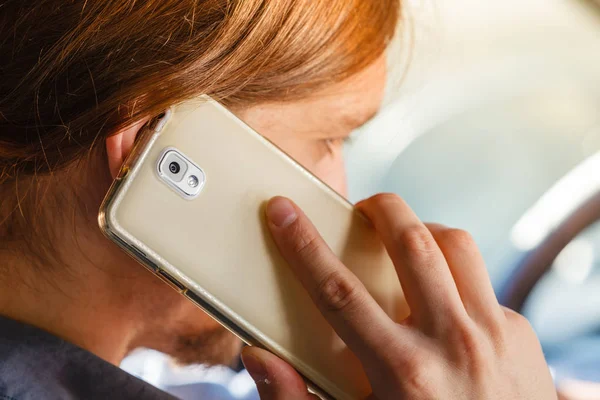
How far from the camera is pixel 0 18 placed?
361 mm

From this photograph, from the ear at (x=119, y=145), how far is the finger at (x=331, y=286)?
0.13 m

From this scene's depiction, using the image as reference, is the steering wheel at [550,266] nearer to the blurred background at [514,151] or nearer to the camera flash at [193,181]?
the blurred background at [514,151]

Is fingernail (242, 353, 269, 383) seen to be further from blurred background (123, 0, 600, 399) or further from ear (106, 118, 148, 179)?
blurred background (123, 0, 600, 399)

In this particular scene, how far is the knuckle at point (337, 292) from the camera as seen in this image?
14.3 inches

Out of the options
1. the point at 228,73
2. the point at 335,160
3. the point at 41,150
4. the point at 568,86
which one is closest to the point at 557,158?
the point at 568,86

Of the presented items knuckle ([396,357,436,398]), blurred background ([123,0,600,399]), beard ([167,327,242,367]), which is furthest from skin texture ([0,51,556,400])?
blurred background ([123,0,600,399])

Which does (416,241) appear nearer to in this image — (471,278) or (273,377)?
(471,278)

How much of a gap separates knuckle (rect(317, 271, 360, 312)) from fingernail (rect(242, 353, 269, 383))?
0.07m

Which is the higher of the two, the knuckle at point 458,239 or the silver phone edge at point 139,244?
the knuckle at point 458,239

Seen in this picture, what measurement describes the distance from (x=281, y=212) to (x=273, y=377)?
5.5 inches

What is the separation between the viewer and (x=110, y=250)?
437 mm

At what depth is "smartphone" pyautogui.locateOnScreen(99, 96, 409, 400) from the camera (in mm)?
369

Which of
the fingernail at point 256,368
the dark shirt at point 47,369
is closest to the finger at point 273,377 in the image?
the fingernail at point 256,368

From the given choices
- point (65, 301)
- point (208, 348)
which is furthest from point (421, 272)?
point (208, 348)
